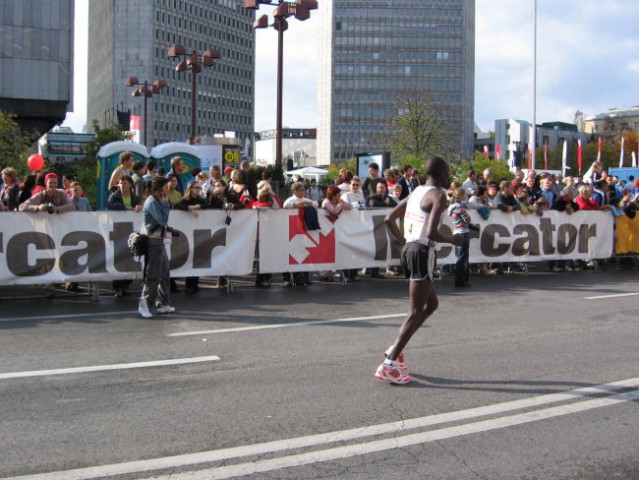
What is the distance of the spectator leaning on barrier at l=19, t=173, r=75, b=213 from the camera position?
1153 centimetres

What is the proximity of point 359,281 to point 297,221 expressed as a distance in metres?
1.75

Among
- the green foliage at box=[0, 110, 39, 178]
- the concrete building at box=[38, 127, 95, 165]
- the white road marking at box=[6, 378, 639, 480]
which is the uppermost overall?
the concrete building at box=[38, 127, 95, 165]

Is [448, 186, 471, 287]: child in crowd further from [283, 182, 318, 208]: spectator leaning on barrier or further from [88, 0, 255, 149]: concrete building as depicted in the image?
[88, 0, 255, 149]: concrete building

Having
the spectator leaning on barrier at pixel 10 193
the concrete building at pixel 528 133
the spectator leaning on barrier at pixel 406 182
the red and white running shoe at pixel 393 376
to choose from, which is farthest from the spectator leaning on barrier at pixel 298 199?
the concrete building at pixel 528 133

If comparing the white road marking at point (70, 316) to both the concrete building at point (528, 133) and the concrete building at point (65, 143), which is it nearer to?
the concrete building at point (65, 143)

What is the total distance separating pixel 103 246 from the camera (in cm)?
1194

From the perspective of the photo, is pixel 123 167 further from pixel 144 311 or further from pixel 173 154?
pixel 173 154

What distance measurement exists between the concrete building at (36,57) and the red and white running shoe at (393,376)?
202 ft

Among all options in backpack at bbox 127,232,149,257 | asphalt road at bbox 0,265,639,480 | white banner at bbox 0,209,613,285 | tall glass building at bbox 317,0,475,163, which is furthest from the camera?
tall glass building at bbox 317,0,475,163

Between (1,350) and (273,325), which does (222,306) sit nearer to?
(273,325)

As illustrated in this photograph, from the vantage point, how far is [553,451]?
4.75m

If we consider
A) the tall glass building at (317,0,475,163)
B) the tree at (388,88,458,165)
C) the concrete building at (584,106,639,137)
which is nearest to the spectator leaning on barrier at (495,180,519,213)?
the tree at (388,88,458,165)

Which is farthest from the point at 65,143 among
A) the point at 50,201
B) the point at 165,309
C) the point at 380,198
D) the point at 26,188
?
the point at 165,309

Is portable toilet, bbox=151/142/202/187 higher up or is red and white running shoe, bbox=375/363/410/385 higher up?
portable toilet, bbox=151/142/202/187
